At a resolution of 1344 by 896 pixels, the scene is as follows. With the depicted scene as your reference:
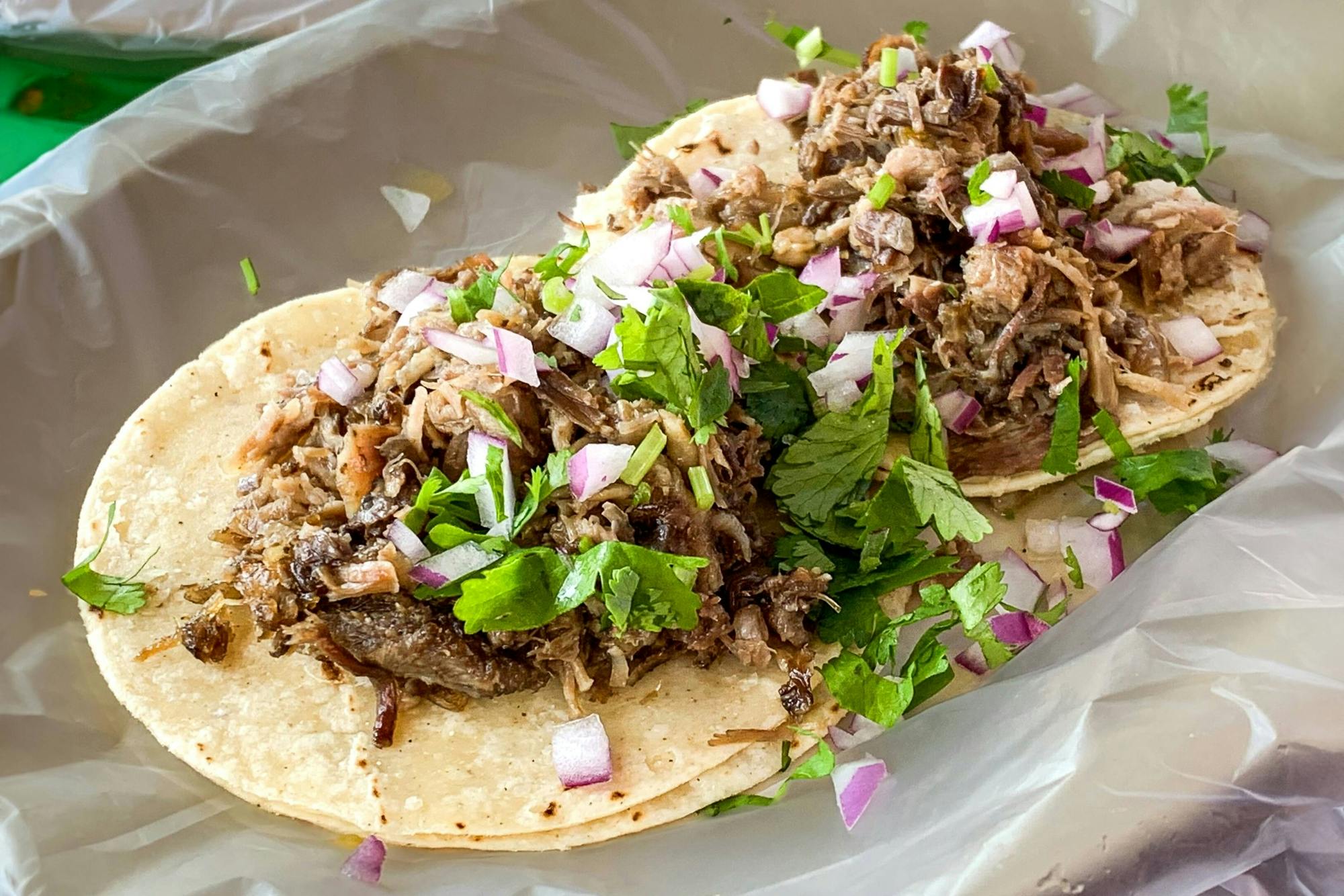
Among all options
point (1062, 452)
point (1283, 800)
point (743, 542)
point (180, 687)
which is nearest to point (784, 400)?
point (743, 542)

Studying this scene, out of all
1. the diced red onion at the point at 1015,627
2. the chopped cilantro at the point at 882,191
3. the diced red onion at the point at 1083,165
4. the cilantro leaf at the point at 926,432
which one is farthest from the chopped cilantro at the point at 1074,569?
the diced red onion at the point at 1083,165

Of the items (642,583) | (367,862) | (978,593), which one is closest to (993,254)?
(978,593)

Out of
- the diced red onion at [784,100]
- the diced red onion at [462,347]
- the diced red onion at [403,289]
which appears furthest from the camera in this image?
the diced red onion at [784,100]

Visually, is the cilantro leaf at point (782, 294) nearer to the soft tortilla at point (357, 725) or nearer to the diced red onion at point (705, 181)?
the diced red onion at point (705, 181)

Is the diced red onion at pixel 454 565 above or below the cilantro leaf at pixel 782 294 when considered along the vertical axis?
below

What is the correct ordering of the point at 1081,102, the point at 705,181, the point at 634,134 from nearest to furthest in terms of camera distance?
the point at 705,181
the point at 1081,102
the point at 634,134

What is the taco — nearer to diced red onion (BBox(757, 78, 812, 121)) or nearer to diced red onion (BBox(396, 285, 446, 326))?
diced red onion (BBox(757, 78, 812, 121))

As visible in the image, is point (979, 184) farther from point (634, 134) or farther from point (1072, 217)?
point (634, 134)
